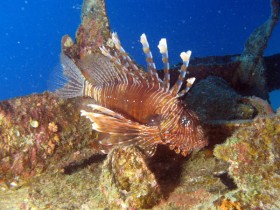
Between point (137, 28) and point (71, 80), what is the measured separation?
95.2 metres

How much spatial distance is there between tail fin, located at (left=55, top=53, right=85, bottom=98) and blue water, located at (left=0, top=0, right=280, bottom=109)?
7675 cm

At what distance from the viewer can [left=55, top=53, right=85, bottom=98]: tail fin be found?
4.13 metres

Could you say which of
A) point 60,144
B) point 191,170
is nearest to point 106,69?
point 60,144

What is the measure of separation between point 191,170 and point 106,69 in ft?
6.92

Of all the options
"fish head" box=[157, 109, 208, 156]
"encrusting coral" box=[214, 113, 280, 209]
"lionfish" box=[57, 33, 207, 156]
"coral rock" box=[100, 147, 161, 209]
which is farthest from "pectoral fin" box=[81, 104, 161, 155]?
"encrusting coral" box=[214, 113, 280, 209]

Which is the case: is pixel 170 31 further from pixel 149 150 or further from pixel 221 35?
pixel 149 150

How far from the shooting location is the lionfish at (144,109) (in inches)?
126

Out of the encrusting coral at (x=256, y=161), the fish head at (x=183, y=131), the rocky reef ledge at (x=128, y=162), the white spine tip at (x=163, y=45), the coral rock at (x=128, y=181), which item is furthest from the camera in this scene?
the white spine tip at (x=163, y=45)

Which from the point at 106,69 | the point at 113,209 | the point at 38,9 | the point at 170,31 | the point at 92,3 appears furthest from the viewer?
the point at 38,9

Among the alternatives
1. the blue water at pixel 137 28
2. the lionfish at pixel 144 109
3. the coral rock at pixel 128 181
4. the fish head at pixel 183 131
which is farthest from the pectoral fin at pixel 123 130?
the blue water at pixel 137 28

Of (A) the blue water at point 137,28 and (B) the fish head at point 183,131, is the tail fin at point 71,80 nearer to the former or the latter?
(B) the fish head at point 183,131

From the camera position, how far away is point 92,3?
6.22m

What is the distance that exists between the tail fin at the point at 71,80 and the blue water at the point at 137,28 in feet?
252

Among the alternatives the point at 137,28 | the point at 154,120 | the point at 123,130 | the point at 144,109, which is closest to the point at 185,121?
the point at 154,120
